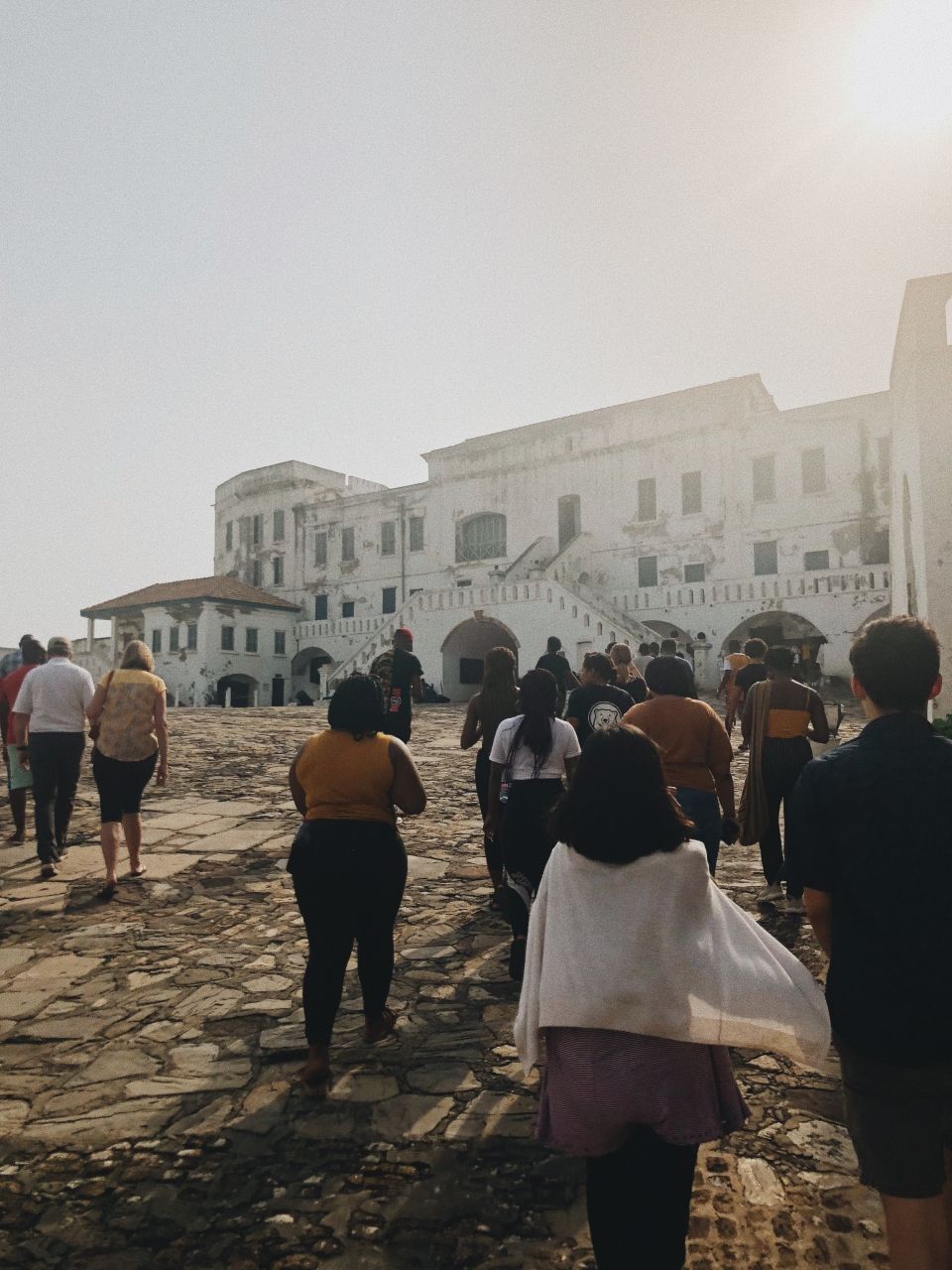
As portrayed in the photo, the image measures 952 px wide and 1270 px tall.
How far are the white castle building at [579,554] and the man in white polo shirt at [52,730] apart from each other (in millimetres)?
14082

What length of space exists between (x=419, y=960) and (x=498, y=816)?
94 cm

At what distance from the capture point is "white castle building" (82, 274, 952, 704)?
26094mm

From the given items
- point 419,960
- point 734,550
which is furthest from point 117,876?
point 734,550

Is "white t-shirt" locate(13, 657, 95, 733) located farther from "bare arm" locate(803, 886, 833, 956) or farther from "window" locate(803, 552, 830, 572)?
"window" locate(803, 552, 830, 572)

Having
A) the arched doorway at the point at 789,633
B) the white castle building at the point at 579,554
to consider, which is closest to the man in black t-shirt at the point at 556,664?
the white castle building at the point at 579,554

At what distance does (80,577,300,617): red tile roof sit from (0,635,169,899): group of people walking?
3021 centimetres

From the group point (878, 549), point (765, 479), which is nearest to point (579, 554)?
point (765, 479)

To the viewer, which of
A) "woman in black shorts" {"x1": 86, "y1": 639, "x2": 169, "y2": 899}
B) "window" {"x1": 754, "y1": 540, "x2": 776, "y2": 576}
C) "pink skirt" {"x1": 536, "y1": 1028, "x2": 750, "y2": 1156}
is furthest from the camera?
"window" {"x1": 754, "y1": 540, "x2": 776, "y2": 576}

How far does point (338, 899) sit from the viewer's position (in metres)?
3.33

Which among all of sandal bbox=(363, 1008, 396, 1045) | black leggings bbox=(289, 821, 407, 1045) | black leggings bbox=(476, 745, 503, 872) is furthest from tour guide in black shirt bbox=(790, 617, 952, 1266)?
black leggings bbox=(476, 745, 503, 872)

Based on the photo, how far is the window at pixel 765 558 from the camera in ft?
91.5

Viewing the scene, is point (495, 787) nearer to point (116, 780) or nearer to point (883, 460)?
point (116, 780)

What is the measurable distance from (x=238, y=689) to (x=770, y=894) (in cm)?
3494

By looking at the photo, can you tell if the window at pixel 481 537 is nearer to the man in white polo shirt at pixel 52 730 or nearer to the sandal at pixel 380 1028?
the man in white polo shirt at pixel 52 730
